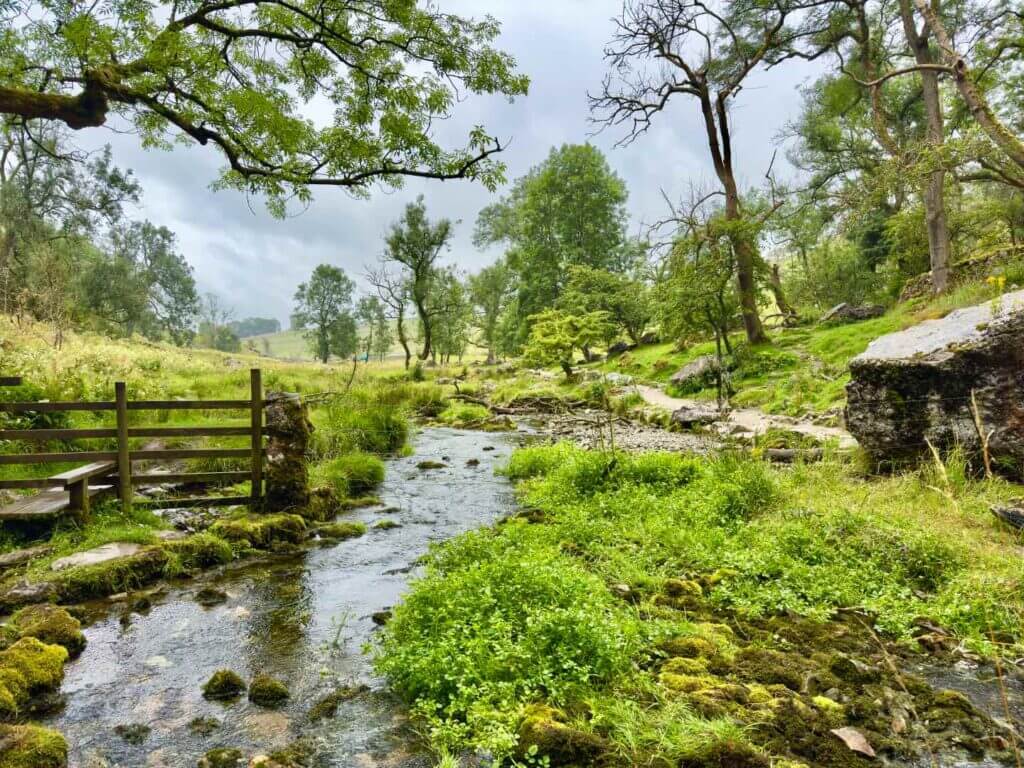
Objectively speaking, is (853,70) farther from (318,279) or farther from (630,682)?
(318,279)

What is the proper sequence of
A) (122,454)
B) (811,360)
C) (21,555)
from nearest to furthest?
(21,555), (122,454), (811,360)

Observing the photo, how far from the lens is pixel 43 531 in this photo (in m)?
7.38

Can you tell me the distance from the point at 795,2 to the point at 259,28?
68.0ft

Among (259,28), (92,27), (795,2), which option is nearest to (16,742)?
(92,27)

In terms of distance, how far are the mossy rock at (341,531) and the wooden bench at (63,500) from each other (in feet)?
10.4

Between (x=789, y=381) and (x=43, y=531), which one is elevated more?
(x=789, y=381)

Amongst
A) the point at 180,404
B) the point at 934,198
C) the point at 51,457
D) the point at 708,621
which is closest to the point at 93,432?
the point at 51,457

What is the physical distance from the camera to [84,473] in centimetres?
740

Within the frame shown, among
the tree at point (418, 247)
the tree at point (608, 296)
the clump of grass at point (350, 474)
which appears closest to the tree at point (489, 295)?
the tree at point (418, 247)

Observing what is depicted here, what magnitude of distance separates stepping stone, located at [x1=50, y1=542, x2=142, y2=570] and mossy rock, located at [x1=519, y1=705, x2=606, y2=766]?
232 inches

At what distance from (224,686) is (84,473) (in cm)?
472

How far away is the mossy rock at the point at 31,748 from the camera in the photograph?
3.32 metres

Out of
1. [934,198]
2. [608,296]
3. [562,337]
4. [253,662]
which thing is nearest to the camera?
[253,662]

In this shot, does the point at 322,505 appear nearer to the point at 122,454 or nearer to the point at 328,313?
the point at 122,454
